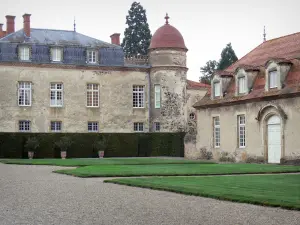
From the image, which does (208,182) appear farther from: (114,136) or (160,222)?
(114,136)

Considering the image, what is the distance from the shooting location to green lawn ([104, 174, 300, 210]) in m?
11.3

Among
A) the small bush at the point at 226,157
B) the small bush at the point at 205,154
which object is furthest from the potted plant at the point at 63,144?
the small bush at the point at 226,157

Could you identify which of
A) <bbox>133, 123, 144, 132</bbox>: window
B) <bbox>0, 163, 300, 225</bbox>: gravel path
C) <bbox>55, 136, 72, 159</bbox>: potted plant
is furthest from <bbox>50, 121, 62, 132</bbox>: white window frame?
<bbox>0, 163, 300, 225</bbox>: gravel path

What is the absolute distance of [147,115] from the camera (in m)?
44.8

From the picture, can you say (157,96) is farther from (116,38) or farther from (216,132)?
(216,132)

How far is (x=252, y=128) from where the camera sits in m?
29.3

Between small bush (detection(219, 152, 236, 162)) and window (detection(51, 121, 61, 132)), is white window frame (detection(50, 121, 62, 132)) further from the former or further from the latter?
small bush (detection(219, 152, 236, 162))

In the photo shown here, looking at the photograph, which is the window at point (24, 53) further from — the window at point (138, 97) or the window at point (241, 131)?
the window at point (241, 131)

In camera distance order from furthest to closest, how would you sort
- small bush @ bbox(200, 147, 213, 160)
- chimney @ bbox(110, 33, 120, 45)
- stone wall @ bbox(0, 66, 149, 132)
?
chimney @ bbox(110, 33, 120, 45)
stone wall @ bbox(0, 66, 149, 132)
small bush @ bbox(200, 147, 213, 160)

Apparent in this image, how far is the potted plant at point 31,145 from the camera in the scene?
3788 centimetres

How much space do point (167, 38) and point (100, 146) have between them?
981 centimetres

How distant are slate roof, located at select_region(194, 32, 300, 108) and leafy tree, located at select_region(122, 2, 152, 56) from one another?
74.2ft

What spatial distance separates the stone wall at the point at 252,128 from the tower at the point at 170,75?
9.24m

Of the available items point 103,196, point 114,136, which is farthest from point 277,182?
point 114,136
